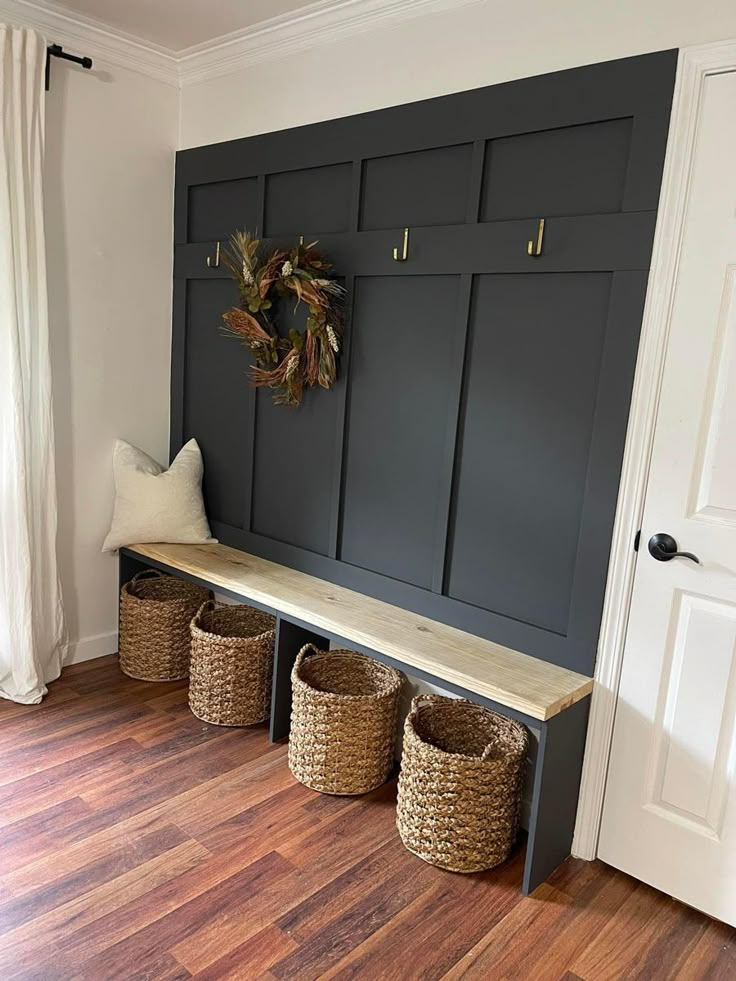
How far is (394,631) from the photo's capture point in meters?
2.30

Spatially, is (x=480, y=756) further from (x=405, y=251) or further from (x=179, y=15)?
(x=179, y=15)

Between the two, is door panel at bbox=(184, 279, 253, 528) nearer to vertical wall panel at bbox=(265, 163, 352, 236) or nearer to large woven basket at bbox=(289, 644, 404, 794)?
vertical wall panel at bbox=(265, 163, 352, 236)

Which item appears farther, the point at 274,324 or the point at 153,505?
the point at 153,505

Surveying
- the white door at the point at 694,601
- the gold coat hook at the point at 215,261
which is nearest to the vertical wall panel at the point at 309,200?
the gold coat hook at the point at 215,261

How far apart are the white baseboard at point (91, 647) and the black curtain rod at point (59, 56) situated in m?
2.16

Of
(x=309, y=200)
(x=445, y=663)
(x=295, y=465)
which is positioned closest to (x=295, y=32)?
(x=309, y=200)

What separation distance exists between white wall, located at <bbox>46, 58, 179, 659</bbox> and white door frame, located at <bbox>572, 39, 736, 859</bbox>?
2.09 meters

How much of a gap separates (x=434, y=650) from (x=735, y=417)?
3.35 ft

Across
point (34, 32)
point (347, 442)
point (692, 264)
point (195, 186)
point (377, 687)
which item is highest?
point (34, 32)

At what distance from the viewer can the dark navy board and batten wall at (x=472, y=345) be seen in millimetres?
1974

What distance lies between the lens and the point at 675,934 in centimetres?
188

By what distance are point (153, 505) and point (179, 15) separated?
1.79 metres

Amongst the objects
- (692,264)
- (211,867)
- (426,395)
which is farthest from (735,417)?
(211,867)

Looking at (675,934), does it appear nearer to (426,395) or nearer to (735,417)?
(735,417)
